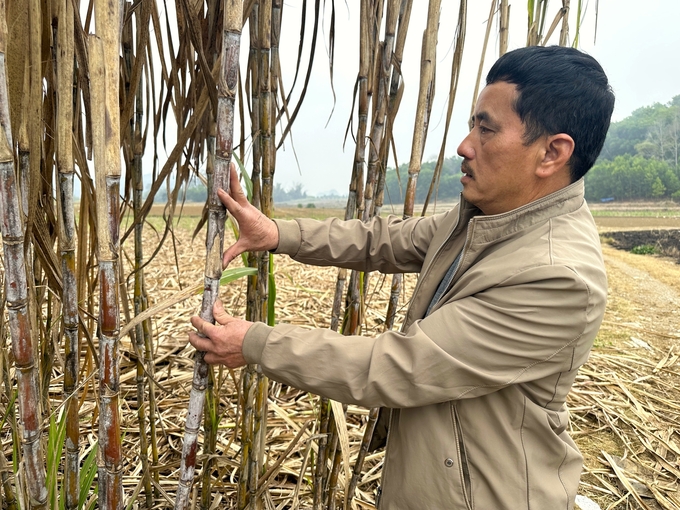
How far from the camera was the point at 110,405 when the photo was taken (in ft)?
2.43

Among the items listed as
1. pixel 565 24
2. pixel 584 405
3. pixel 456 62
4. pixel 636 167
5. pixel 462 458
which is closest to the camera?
pixel 462 458

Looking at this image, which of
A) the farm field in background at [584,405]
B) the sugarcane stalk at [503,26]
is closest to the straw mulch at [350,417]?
the farm field in background at [584,405]

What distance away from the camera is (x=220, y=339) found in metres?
0.81

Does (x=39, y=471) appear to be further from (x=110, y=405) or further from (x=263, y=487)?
(x=263, y=487)

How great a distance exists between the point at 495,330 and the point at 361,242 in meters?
0.50

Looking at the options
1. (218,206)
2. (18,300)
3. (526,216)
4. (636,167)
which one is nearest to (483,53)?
(526,216)

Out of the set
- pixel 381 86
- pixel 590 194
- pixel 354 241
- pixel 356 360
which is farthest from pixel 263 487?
pixel 590 194

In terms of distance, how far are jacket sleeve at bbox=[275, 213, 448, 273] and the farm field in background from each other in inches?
3.9

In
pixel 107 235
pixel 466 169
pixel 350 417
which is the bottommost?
pixel 350 417

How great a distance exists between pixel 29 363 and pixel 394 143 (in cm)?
82

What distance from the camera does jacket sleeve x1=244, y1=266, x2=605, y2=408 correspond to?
2.89ft

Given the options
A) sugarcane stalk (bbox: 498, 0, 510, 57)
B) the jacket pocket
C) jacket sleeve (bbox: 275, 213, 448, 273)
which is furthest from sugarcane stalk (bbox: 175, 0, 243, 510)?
sugarcane stalk (bbox: 498, 0, 510, 57)

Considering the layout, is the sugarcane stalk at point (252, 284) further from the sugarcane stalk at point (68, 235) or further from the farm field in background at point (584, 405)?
the sugarcane stalk at point (68, 235)

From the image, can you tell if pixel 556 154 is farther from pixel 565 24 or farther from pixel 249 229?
pixel 249 229
